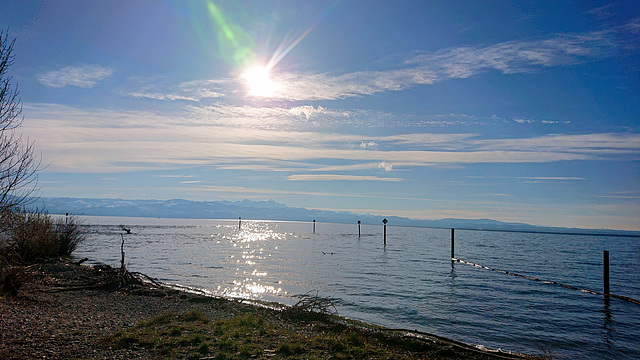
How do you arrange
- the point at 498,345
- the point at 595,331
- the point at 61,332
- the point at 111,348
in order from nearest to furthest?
the point at 111,348
the point at 61,332
the point at 498,345
the point at 595,331

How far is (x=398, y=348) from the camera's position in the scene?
10.2 meters

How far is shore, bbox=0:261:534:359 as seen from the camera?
8.13 m

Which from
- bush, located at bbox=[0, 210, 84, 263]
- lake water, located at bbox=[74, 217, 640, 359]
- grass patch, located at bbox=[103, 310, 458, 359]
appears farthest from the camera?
bush, located at bbox=[0, 210, 84, 263]

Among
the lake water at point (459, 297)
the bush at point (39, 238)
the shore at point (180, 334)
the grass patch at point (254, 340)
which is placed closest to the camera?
the shore at point (180, 334)

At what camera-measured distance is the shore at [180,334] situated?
8.13m

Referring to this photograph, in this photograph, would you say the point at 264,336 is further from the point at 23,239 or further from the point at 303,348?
the point at 23,239

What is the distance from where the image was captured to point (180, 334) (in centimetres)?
955

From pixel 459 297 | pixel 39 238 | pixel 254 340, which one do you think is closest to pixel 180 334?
pixel 254 340

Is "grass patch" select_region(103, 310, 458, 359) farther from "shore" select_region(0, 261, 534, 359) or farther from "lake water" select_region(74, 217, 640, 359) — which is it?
"lake water" select_region(74, 217, 640, 359)

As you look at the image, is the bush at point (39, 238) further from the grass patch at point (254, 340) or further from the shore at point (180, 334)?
the grass patch at point (254, 340)

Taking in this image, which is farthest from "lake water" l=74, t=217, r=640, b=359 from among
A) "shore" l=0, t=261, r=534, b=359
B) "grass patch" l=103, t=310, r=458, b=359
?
"grass patch" l=103, t=310, r=458, b=359

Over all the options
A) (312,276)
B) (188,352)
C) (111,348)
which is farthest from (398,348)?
(312,276)

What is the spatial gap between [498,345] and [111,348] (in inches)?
454

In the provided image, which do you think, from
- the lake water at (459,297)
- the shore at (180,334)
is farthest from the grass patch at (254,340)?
the lake water at (459,297)
